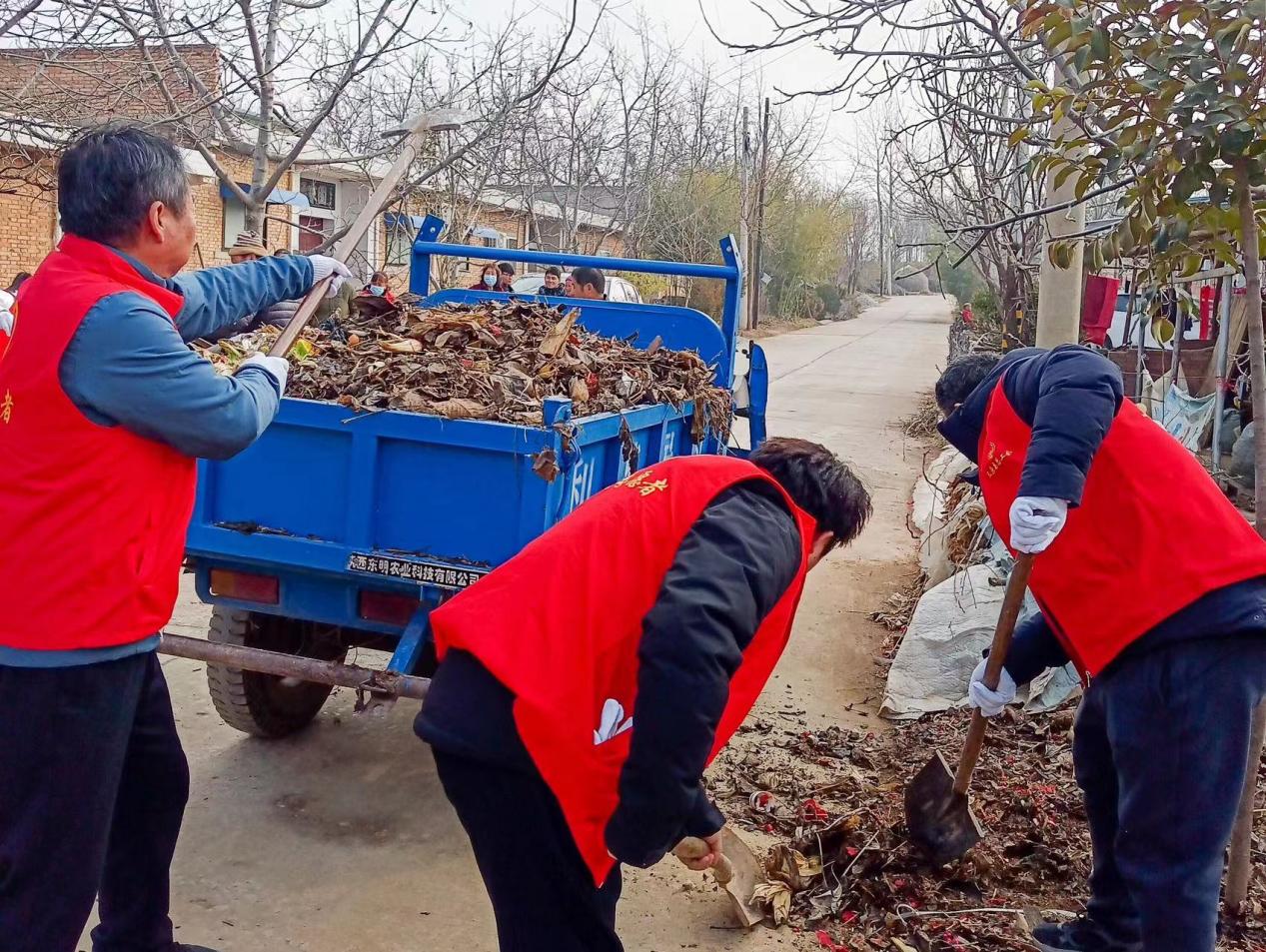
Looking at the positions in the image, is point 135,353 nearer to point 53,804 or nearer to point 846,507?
point 53,804

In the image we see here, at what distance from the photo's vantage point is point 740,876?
3.21 meters

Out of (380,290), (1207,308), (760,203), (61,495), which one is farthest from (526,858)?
(760,203)

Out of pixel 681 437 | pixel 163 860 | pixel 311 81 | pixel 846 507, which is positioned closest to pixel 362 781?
pixel 163 860

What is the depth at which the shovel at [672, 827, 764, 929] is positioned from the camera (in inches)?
120

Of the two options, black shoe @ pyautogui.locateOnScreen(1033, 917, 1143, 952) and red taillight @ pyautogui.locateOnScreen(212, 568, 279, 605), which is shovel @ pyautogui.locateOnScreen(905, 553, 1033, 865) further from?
red taillight @ pyautogui.locateOnScreen(212, 568, 279, 605)

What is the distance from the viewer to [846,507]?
206 centimetres

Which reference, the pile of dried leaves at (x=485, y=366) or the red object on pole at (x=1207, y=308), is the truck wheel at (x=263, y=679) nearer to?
the pile of dried leaves at (x=485, y=366)

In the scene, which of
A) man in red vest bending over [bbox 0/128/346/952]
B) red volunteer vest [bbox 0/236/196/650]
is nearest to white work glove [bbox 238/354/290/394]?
man in red vest bending over [bbox 0/128/346/952]

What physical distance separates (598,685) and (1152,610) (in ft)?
4.46

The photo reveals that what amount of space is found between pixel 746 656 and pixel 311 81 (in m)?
5.48

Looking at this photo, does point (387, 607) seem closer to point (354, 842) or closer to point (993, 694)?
point (354, 842)

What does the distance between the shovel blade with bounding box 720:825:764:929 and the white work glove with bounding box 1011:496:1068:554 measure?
122cm

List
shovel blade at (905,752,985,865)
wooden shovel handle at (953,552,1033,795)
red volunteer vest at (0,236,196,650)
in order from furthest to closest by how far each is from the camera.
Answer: shovel blade at (905,752,985,865) → wooden shovel handle at (953,552,1033,795) → red volunteer vest at (0,236,196,650)

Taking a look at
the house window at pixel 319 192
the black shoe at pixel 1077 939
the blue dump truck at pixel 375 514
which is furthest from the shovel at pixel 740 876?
the house window at pixel 319 192
